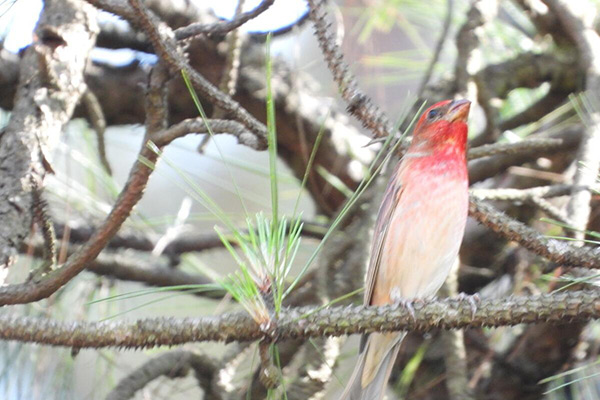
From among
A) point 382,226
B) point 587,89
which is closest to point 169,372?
point 382,226

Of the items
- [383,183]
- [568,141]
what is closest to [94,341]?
[383,183]

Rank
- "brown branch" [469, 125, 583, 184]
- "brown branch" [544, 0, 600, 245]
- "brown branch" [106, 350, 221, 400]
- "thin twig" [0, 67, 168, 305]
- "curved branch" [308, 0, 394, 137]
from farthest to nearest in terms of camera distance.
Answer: "brown branch" [469, 125, 583, 184] < "brown branch" [106, 350, 221, 400] < "brown branch" [544, 0, 600, 245] < "curved branch" [308, 0, 394, 137] < "thin twig" [0, 67, 168, 305]

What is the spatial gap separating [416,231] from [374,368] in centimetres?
51

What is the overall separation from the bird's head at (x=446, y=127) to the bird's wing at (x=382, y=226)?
0.19m

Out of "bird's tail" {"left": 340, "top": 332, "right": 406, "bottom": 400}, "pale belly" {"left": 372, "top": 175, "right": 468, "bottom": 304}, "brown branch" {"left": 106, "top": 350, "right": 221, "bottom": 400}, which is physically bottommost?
"bird's tail" {"left": 340, "top": 332, "right": 406, "bottom": 400}

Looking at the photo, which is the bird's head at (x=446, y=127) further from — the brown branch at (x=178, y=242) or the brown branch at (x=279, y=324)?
the brown branch at (x=279, y=324)

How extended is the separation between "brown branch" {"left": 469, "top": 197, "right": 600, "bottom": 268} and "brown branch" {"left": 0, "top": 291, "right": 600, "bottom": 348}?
264mm

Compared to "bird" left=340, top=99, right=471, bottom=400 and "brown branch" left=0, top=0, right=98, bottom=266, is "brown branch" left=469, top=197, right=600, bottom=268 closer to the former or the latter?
"bird" left=340, top=99, right=471, bottom=400

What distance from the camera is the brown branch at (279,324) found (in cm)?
188

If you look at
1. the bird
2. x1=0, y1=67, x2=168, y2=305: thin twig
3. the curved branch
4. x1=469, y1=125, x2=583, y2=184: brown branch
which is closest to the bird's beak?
the bird

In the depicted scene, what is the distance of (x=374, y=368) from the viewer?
309cm

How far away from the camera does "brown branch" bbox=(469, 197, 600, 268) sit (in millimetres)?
2158

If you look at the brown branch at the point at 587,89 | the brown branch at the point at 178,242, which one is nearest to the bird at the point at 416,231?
the brown branch at the point at 587,89

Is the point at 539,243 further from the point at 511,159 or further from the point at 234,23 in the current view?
the point at 511,159
